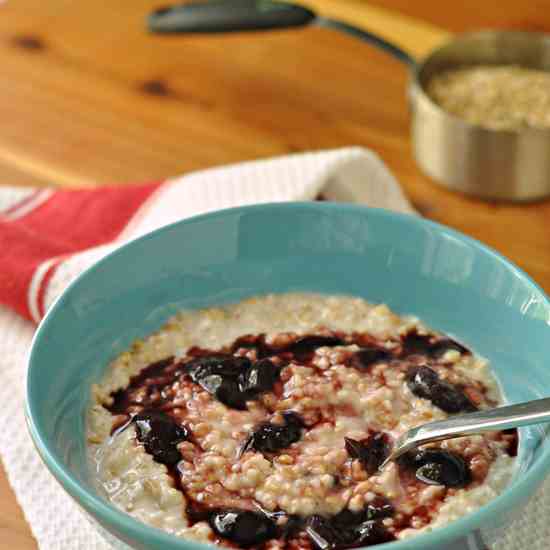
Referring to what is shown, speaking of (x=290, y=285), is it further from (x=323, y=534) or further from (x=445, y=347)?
(x=323, y=534)

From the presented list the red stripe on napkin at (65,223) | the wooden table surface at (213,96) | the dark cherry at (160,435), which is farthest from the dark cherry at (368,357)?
the red stripe on napkin at (65,223)

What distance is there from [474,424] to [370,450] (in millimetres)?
112

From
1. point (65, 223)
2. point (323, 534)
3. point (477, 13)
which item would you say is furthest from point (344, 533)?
point (477, 13)

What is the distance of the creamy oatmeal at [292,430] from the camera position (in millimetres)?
1062

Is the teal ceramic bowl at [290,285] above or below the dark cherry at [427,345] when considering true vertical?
above

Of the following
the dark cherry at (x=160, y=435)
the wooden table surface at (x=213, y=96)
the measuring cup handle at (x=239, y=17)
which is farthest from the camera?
the measuring cup handle at (x=239, y=17)

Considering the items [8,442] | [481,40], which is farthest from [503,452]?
[481,40]

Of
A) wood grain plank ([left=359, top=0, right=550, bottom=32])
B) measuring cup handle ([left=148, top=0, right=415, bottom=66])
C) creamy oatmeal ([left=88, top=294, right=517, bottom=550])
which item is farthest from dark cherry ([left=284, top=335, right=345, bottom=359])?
wood grain plank ([left=359, top=0, right=550, bottom=32])

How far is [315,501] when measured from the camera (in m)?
1.07

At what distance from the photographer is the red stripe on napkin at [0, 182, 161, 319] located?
1605mm

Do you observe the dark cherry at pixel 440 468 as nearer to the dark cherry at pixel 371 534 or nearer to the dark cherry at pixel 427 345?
the dark cherry at pixel 371 534

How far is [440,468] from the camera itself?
1099 mm

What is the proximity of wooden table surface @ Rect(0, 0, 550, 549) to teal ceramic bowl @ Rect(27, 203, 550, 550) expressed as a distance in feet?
1.04

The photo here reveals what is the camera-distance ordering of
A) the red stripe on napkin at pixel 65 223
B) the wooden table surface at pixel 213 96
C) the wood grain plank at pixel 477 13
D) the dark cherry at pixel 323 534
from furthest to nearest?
the wood grain plank at pixel 477 13, the wooden table surface at pixel 213 96, the red stripe on napkin at pixel 65 223, the dark cherry at pixel 323 534
